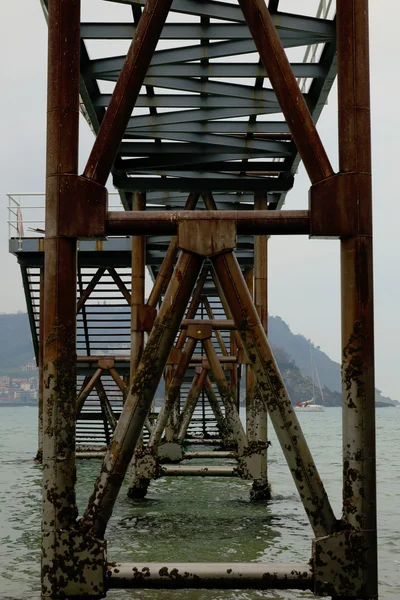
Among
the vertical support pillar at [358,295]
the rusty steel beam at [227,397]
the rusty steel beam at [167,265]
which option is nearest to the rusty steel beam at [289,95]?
the vertical support pillar at [358,295]

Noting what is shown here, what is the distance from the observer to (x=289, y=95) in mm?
6805

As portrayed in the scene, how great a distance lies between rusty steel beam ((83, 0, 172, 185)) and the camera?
682 cm

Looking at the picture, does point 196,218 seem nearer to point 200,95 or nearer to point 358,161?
point 358,161

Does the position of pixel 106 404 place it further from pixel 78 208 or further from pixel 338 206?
pixel 338 206

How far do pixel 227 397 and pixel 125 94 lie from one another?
1311 centimetres

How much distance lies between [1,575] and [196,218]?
18.1 ft

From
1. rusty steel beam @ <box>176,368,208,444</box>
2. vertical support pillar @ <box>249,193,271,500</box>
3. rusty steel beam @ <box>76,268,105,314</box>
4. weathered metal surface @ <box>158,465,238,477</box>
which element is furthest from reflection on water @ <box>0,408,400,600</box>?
rusty steel beam @ <box>76,268,105,314</box>

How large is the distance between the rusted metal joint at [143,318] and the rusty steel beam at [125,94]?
906cm

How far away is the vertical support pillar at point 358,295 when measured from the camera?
6.52 metres

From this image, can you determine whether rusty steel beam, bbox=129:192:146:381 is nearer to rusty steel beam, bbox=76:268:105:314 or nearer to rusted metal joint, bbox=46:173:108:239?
rusty steel beam, bbox=76:268:105:314

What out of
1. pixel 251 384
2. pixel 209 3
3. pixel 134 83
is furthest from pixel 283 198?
pixel 134 83

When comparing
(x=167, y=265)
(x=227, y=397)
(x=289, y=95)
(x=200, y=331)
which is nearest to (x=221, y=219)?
(x=289, y=95)

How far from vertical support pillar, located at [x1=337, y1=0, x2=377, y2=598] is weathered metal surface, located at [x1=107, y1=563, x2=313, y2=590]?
1.64 ft

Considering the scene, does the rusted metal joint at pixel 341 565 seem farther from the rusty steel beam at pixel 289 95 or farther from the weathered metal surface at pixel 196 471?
the weathered metal surface at pixel 196 471
